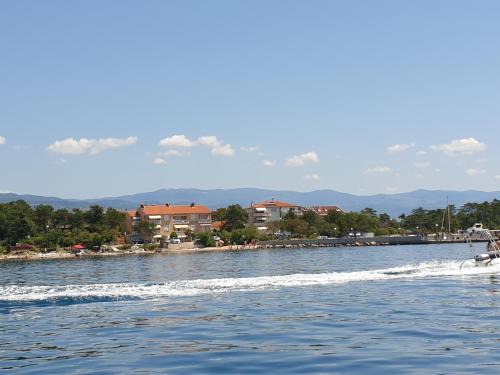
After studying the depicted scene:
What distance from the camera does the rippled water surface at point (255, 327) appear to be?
17.1 m

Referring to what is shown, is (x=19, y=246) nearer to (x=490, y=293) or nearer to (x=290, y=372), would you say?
(x=490, y=293)

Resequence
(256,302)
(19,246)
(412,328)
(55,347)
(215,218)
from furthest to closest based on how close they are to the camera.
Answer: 1. (215,218)
2. (19,246)
3. (256,302)
4. (412,328)
5. (55,347)

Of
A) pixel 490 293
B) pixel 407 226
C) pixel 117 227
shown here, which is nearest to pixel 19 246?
pixel 117 227

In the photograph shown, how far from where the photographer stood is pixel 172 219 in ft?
553

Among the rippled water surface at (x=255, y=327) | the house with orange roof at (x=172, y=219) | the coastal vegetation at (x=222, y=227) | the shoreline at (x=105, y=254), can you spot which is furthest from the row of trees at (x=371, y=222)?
the rippled water surface at (x=255, y=327)

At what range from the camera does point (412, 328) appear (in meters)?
21.4

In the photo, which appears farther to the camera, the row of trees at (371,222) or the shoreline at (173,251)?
the row of trees at (371,222)

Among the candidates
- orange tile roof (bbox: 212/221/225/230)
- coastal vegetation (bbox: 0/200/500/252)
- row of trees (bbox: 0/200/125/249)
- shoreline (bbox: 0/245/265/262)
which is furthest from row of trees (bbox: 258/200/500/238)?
row of trees (bbox: 0/200/125/249)

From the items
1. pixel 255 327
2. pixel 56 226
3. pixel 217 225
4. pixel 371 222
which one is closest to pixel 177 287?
pixel 255 327

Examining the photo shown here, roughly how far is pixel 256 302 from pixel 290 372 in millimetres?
12873

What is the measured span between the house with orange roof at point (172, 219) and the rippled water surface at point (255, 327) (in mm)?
132044

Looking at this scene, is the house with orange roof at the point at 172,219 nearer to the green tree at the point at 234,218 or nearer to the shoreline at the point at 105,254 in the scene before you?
the green tree at the point at 234,218

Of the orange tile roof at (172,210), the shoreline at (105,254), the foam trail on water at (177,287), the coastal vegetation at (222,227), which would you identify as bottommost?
the shoreline at (105,254)

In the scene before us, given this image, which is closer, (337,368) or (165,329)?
(337,368)
